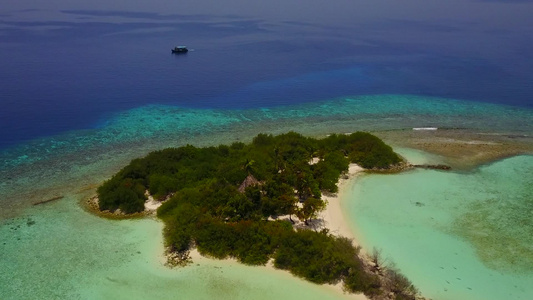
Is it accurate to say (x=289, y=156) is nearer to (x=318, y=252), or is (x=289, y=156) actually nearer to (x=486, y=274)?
(x=318, y=252)

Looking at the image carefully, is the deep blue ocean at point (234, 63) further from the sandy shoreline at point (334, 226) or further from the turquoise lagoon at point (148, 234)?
the sandy shoreline at point (334, 226)

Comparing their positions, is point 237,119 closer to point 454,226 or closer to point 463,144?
point 463,144

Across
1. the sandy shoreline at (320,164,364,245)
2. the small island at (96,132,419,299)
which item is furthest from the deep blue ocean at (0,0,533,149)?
the sandy shoreline at (320,164,364,245)

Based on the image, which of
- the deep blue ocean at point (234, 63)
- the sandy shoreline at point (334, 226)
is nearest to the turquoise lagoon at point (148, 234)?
the sandy shoreline at point (334, 226)

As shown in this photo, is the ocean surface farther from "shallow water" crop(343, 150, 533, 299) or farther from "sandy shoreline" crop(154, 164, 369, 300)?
"sandy shoreline" crop(154, 164, 369, 300)

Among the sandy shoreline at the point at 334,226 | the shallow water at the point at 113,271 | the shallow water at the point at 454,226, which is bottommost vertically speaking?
the shallow water at the point at 113,271

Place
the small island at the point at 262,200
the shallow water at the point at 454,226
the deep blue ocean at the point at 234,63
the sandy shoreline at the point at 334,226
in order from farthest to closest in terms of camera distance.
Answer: the deep blue ocean at the point at 234,63
the shallow water at the point at 454,226
the small island at the point at 262,200
the sandy shoreline at the point at 334,226
